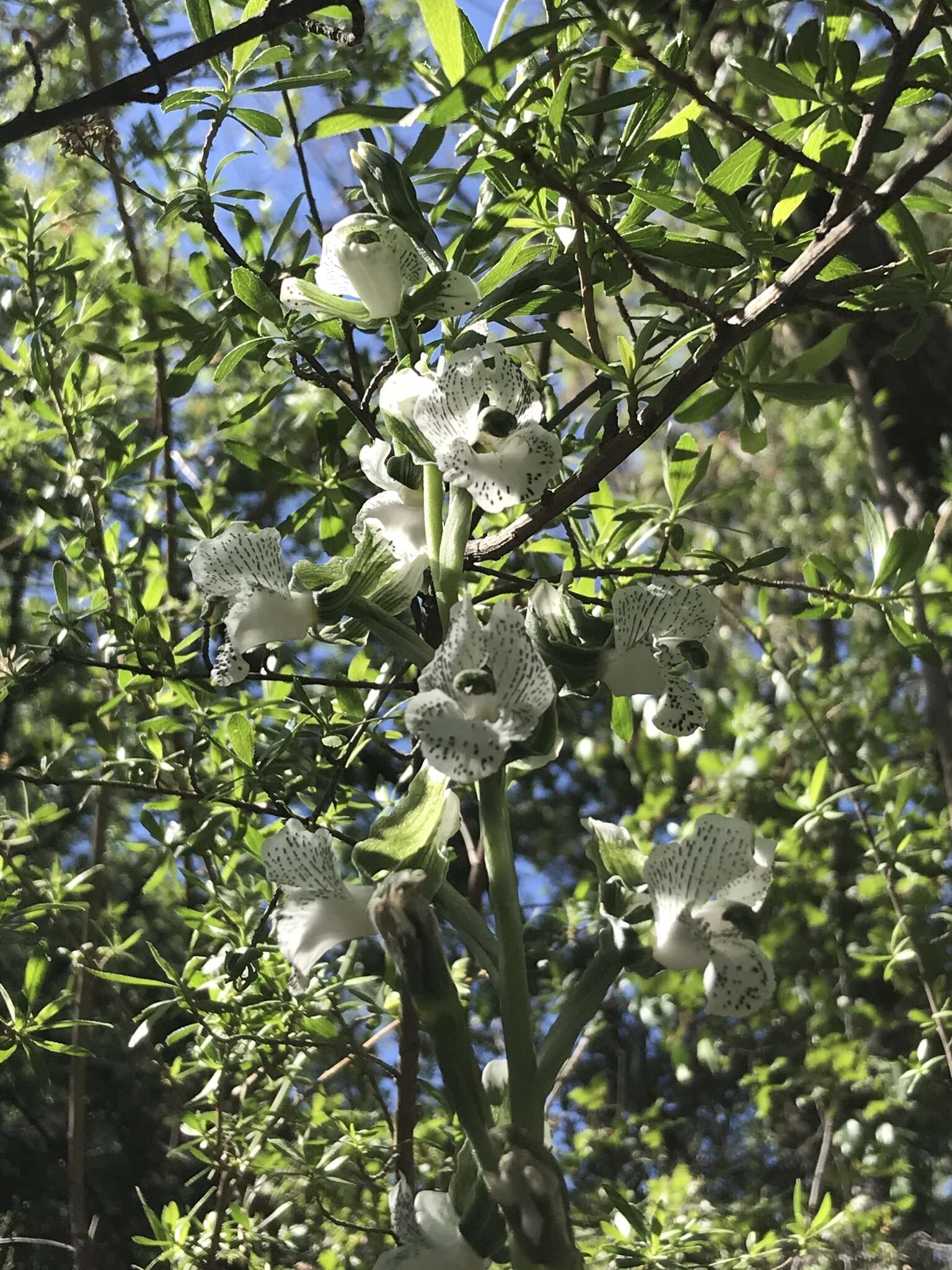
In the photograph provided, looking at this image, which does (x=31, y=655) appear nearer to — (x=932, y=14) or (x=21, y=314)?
(x=21, y=314)

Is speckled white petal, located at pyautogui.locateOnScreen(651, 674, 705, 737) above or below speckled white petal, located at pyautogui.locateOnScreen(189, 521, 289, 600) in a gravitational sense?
below

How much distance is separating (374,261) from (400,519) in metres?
0.08

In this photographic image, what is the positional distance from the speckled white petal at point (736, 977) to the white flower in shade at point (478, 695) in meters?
→ 0.09

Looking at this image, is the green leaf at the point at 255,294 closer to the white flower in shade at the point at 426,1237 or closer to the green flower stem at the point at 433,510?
the green flower stem at the point at 433,510

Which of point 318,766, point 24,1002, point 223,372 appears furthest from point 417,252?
point 24,1002

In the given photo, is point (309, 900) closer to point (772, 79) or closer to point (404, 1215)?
point (404, 1215)

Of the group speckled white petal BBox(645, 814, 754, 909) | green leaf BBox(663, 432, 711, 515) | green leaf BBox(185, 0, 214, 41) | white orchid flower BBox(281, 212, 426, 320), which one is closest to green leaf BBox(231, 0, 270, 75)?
green leaf BBox(185, 0, 214, 41)

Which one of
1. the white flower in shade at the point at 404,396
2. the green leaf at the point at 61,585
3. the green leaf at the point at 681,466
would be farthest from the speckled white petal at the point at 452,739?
the green leaf at the point at 61,585

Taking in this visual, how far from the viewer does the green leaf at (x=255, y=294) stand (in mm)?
424

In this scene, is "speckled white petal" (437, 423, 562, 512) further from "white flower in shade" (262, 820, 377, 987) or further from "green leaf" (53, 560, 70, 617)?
"green leaf" (53, 560, 70, 617)

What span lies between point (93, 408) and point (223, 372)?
0.80ft

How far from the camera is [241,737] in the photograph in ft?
1.67

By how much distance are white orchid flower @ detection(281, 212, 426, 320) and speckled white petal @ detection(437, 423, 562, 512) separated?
0.19ft

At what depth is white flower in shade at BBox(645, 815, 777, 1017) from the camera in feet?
1.04
